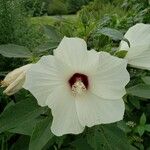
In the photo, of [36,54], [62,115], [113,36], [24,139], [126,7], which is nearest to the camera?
[62,115]

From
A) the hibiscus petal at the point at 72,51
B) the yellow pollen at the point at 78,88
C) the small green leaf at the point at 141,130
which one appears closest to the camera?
the hibiscus petal at the point at 72,51

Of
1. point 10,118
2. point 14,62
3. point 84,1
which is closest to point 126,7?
point 14,62

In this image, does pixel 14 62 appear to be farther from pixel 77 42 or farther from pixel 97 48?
pixel 77 42

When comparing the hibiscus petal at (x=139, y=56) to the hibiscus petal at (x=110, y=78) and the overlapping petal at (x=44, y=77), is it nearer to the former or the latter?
the hibiscus petal at (x=110, y=78)

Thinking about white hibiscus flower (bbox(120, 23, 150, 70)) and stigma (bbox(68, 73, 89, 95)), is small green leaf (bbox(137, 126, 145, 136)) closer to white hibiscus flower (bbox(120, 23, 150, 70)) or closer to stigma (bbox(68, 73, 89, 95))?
white hibiscus flower (bbox(120, 23, 150, 70))

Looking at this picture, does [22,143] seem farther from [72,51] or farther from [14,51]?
[72,51]

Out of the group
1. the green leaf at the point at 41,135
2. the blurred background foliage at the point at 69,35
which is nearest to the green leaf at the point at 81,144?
the blurred background foliage at the point at 69,35
